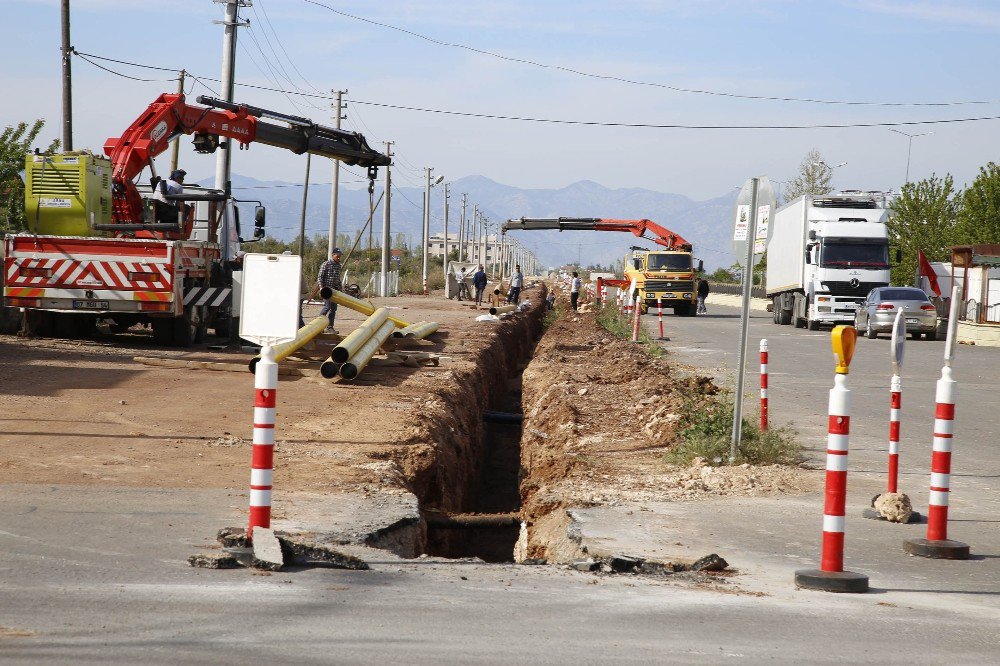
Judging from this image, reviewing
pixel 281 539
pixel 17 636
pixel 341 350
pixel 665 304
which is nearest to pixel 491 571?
pixel 281 539

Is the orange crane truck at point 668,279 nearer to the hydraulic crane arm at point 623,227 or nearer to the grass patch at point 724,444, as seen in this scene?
the hydraulic crane arm at point 623,227

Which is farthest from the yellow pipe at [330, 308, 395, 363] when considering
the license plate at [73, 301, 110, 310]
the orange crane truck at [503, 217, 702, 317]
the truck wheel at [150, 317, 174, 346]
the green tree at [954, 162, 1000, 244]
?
the green tree at [954, 162, 1000, 244]

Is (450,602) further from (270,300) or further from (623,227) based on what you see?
(623,227)

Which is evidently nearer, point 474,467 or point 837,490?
point 837,490

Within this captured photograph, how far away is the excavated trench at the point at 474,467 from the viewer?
10.9 meters

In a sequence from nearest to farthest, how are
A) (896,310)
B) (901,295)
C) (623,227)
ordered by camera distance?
(896,310) < (901,295) < (623,227)

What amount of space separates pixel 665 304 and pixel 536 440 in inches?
1359

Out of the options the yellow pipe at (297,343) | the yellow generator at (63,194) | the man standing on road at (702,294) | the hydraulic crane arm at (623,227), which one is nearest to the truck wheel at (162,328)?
the yellow generator at (63,194)

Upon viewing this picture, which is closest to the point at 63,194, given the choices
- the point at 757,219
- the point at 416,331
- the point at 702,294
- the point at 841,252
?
the point at 416,331

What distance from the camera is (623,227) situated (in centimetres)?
5512

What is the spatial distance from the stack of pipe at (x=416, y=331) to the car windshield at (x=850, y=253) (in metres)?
16.0

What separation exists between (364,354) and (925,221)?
164 feet

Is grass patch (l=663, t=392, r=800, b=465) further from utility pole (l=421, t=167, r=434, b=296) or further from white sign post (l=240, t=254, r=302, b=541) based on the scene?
utility pole (l=421, t=167, r=434, b=296)

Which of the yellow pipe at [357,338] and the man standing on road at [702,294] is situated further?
the man standing on road at [702,294]
